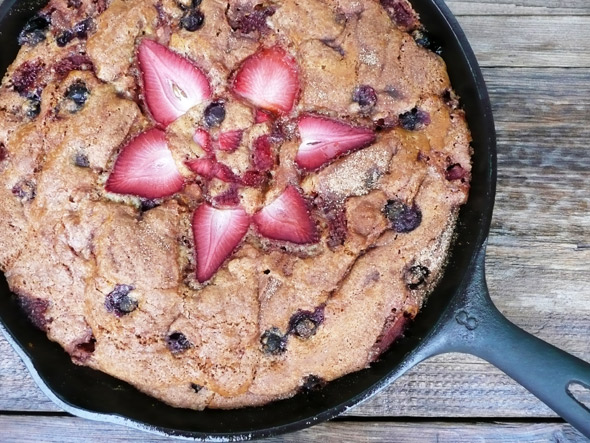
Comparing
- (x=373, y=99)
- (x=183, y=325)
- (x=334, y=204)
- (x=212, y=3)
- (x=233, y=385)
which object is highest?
(x=212, y=3)

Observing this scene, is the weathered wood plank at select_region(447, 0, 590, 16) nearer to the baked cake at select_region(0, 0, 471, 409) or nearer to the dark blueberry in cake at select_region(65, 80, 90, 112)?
the baked cake at select_region(0, 0, 471, 409)

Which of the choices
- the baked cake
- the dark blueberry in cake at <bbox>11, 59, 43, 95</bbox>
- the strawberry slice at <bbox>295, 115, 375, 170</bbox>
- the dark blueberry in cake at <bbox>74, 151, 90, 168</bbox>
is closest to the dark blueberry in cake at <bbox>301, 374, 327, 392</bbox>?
the baked cake

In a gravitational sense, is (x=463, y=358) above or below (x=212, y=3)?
below

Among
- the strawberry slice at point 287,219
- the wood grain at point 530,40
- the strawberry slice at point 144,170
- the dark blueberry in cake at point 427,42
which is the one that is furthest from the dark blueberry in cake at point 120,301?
the wood grain at point 530,40

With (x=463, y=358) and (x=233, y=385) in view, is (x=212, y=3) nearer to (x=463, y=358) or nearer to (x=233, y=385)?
(x=233, y=385)

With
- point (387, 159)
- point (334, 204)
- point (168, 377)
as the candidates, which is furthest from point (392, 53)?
point (168, 377)

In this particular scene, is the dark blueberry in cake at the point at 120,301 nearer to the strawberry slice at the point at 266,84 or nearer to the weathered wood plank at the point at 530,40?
the strawberry slice at the point at 266,84
